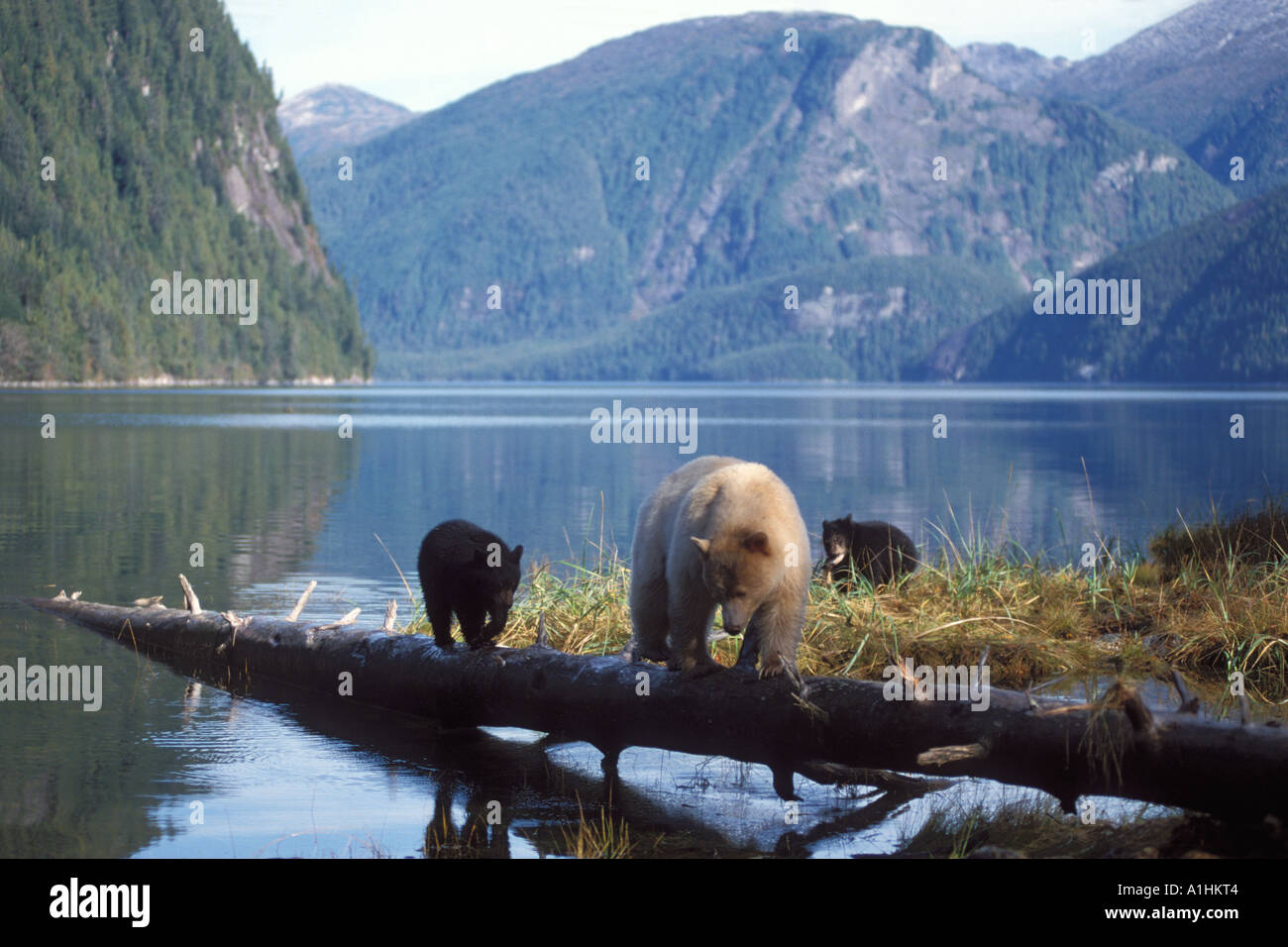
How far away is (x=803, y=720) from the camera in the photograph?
341 inches

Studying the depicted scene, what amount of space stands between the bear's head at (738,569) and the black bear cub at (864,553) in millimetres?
7051

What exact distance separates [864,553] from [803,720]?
7.65 m

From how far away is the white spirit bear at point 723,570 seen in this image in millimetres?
8344

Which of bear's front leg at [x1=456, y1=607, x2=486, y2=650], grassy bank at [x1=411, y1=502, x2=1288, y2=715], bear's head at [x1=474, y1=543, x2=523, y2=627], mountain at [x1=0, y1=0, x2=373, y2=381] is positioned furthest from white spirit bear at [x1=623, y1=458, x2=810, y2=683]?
mountain at [x1=0, y1=0, x2=373, y2=381]

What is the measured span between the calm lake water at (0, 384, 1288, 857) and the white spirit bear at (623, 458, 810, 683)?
1.15m

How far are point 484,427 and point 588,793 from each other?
232ft

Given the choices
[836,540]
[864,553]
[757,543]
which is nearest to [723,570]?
[757,543]

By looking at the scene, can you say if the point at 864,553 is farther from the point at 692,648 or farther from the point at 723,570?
the point at 723,570

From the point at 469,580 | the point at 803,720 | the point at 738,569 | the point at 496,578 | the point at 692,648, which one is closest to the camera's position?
the point at 738,569

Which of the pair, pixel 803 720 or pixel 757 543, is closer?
pixel 757 543

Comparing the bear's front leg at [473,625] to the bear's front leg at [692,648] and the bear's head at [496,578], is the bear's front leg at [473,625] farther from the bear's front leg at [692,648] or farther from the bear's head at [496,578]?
the bear's front leg at [692,648]

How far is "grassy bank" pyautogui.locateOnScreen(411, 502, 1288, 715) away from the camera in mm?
12461
